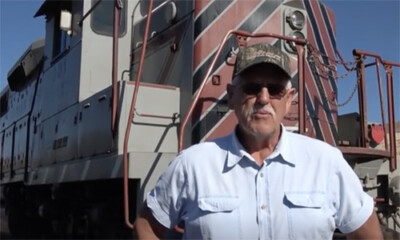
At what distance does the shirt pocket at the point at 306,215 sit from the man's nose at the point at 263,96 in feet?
1.07

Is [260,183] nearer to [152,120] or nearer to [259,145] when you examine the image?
[259,145]

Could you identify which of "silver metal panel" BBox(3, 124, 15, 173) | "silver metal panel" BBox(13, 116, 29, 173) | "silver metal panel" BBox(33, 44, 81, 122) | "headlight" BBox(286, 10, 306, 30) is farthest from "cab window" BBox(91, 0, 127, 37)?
"silver metal panel" BBox(3, 124, 15, 173)

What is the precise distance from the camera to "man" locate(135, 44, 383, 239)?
153 cm

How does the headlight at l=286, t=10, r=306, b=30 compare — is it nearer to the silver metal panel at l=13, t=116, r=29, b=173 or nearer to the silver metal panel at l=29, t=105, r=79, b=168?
A: the silver metal panel at l=29, t=105, r=79, b=168

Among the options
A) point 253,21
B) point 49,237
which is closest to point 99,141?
point 253,21

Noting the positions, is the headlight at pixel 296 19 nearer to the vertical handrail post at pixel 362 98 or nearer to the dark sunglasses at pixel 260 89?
the vertical handrail post at pixel 362 98

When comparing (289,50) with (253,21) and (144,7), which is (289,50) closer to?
(253,21)

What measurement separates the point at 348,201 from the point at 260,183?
0.31 meters

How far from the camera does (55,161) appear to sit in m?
5.73

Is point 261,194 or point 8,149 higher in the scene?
point 8,149

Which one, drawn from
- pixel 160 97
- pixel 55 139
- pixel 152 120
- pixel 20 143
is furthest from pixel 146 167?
pixel 20 143

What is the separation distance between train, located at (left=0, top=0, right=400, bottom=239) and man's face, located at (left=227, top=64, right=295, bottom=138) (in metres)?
1.29

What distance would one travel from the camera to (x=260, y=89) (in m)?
1.68

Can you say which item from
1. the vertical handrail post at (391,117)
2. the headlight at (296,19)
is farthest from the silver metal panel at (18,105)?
the vertical handrail post at (391,117)
